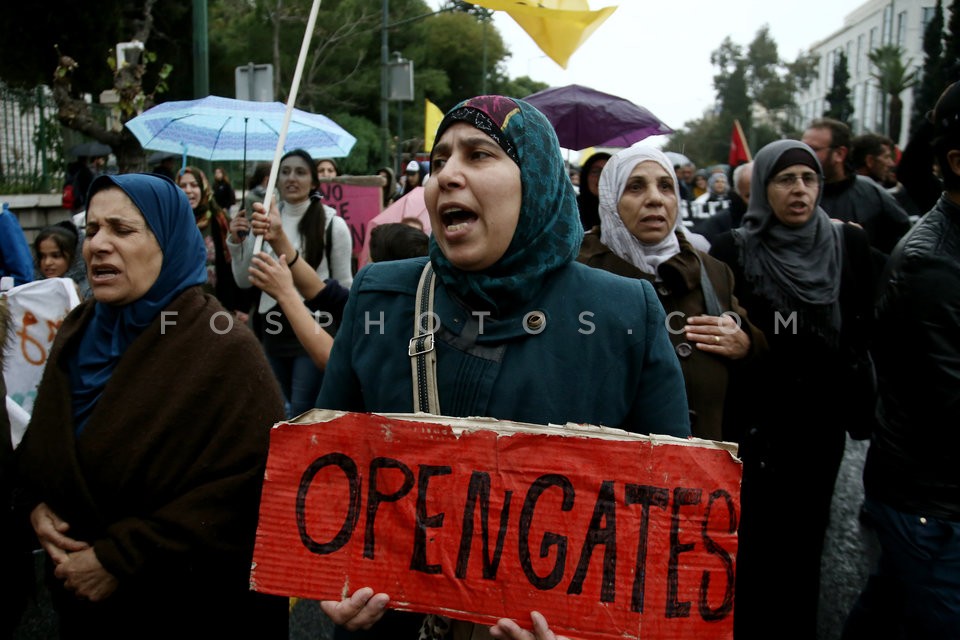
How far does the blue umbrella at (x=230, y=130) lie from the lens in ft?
18.4

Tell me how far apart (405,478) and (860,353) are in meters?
2.60

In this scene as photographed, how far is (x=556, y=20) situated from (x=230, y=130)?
11.7 feet

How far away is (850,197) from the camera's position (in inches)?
205

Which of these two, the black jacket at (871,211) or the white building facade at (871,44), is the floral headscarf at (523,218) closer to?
the black jacket at (871,211)

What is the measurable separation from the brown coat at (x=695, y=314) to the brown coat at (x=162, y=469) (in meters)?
1.40

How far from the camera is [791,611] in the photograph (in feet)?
12.1

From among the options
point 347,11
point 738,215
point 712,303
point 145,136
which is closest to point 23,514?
point 712,303

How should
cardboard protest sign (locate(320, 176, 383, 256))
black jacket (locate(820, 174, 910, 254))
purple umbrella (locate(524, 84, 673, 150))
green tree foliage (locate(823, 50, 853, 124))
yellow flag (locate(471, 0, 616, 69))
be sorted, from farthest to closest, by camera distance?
green tree foliage (locate(823, 50, 853, 124)), cardboard protest sign (locate(320, 176, 383, 256)), purple umbrella (locate(524, 84, 673, 150)), black jacket (locate(820, 174, 910, 254)), yellow flag (locate(471, 0, 616, 69))

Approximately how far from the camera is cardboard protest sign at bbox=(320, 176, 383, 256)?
7.77 meters

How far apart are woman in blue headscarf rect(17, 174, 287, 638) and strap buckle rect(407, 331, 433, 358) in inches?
33.7

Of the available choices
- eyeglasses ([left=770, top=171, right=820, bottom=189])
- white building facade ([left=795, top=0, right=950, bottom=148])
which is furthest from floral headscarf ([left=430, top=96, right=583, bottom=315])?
white building facade ([left=795, top=0, right=950, bottom=148])

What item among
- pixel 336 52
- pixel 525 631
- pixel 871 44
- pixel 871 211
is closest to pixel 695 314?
pixel 525 631

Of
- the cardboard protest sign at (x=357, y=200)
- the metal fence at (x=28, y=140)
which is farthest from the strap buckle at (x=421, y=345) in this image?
the metal fence at (x=28, y=140)

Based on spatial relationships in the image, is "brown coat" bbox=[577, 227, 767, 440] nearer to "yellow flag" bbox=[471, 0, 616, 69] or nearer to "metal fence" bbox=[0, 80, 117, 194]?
"yellow flag" bbox=[471, 0, 616, 69]
